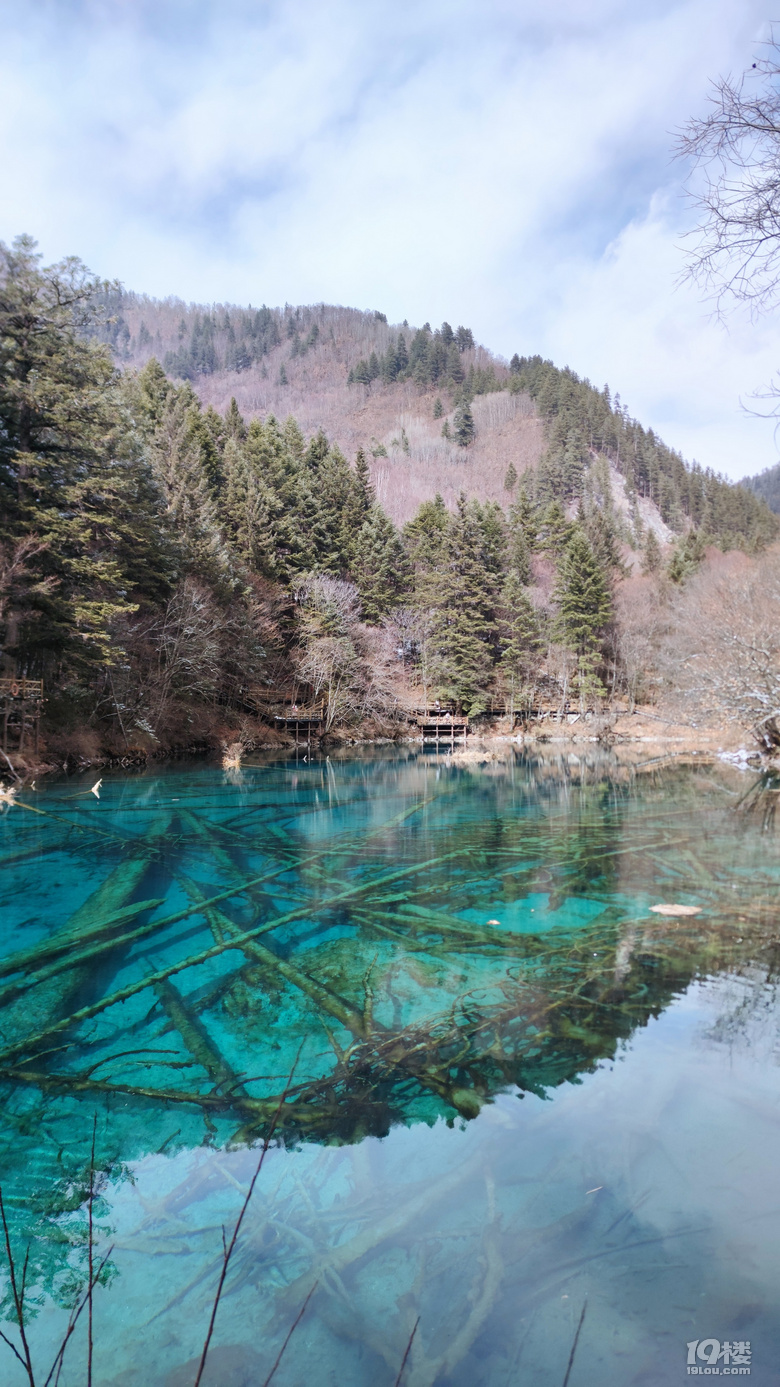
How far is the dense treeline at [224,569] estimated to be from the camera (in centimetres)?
1730

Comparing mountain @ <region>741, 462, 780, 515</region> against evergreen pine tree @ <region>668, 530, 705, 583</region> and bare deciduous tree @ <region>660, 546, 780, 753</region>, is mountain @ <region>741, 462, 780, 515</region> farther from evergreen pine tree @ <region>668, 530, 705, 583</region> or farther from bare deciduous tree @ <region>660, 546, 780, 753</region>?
bare deciduous tree @ <region>660, 546, 780, 753</region>

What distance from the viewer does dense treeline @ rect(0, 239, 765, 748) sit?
1730 centimetres

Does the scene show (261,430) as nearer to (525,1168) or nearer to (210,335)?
(525,1168)

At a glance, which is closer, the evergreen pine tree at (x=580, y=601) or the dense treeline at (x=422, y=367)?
the evergreen pine tree at (x=580, y=601)

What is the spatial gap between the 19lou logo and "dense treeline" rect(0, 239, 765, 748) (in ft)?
55.7

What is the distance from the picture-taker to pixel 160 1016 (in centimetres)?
464

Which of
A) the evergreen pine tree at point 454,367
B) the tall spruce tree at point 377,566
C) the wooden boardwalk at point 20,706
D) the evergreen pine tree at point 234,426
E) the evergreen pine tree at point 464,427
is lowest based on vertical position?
the wooden boardwalk at point 20,706

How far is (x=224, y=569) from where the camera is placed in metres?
Answer: 27.4

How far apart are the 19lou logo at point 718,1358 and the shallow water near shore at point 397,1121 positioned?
0.03 metres

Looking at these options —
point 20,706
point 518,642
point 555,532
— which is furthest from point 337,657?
point 555,532

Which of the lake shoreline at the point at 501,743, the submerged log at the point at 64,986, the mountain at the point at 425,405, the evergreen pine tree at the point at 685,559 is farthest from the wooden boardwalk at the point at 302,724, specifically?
the mountain at the point at 425,405

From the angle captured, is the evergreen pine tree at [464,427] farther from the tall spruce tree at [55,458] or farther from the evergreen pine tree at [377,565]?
the tall spruce tree at [55,458]

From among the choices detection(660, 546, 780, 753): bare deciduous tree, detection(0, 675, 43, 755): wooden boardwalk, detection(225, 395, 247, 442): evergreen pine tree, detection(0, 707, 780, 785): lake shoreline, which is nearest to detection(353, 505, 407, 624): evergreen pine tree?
detection(0, 707, 780, 785): lake shoreline

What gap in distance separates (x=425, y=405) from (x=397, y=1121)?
110538 mm
